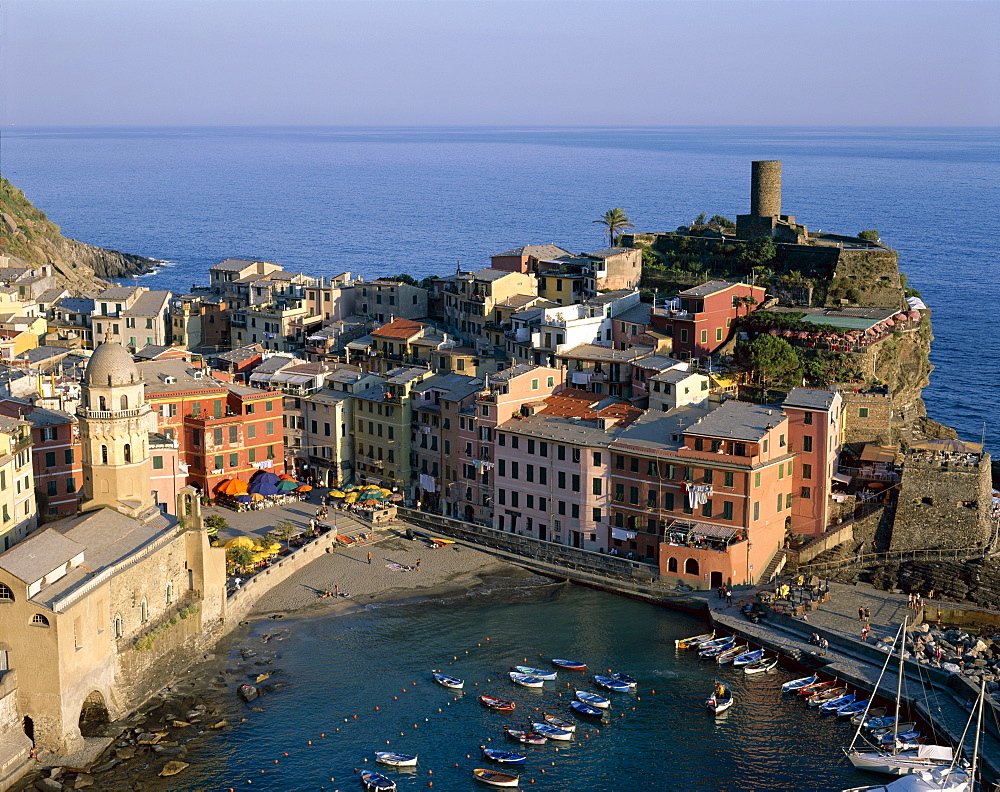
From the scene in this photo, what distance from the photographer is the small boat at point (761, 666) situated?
194 feet

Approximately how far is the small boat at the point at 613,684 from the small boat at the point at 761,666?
5.66 m

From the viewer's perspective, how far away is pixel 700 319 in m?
86.4

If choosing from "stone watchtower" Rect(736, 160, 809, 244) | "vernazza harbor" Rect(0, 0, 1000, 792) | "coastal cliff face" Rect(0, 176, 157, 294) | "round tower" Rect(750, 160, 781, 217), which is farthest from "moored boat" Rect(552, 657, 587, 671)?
"coastal cliff face" Rect(0, 176, 157, 294)

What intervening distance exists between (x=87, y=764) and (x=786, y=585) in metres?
33.4

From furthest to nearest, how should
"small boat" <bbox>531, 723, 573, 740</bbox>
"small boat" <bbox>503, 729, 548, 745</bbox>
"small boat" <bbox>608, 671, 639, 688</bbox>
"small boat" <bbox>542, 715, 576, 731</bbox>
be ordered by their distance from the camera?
"small boat" <bbox>608, 671, 639, 688</bbox>, "small boat" <bbox>542, 715, 576, 731</bbox>, "small boat" <bbox>531, 723, 573, 740</bbox>, "small boat" <bbox>503, 729, 548, 745</bbox>

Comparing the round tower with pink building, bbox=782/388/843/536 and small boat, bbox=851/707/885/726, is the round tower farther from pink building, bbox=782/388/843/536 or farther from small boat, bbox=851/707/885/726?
small boat, bbox=851/707/885/726

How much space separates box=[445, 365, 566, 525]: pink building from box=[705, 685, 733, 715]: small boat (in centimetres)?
2243

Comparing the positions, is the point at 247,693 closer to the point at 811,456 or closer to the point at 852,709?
the point at 852,709

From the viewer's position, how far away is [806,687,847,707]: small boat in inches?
2208

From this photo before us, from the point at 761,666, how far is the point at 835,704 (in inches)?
175

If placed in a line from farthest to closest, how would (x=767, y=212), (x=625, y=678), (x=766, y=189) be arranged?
(x=767, y=212) → (x=766, y=189) → (x=625, y=678)

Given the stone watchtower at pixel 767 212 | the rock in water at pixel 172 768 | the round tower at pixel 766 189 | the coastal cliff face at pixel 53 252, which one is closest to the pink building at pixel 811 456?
the rock in water at pixel 172 768

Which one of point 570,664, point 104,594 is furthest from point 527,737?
point 104,594

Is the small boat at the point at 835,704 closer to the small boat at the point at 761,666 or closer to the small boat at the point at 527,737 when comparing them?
the small boat at the point at 761,666
